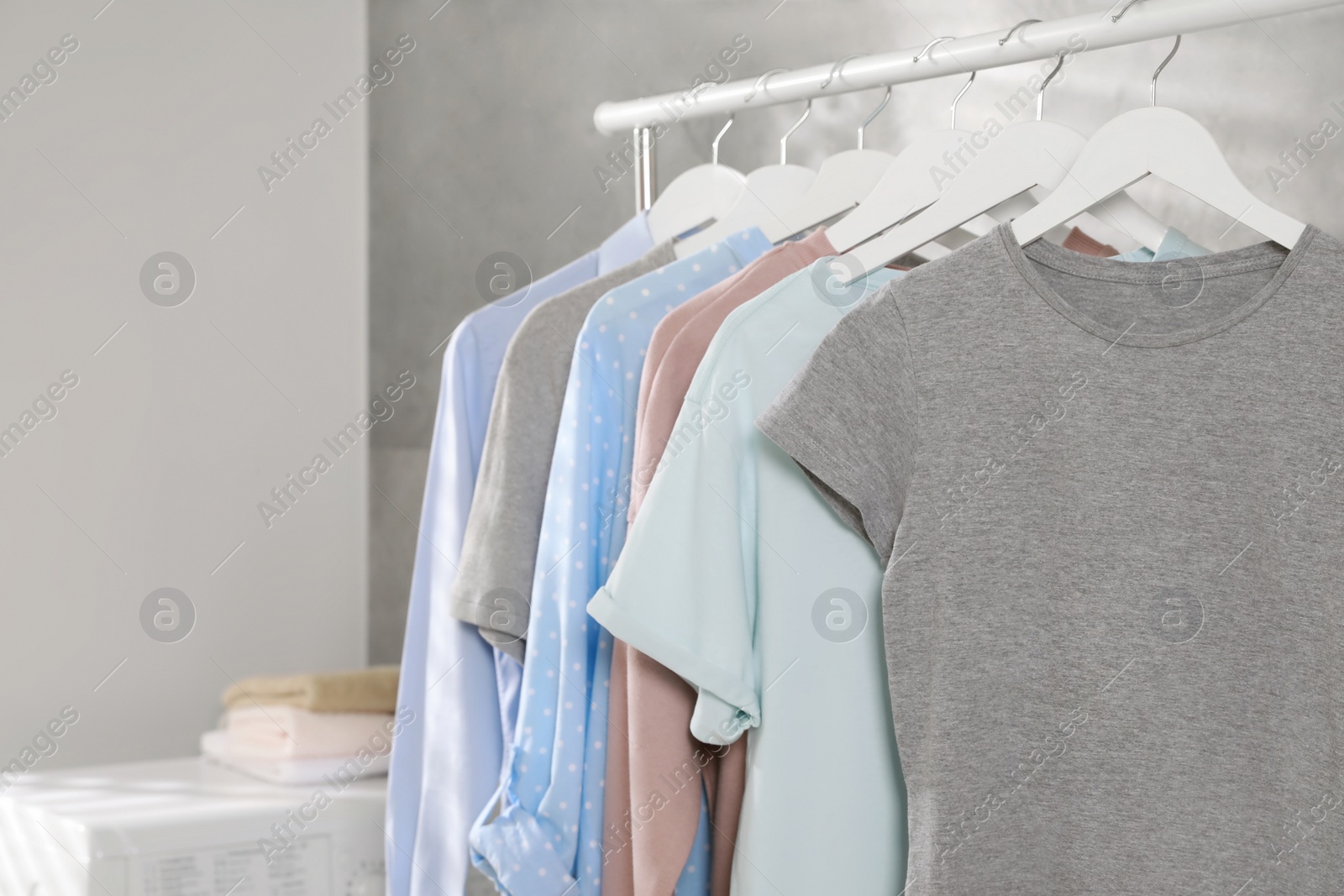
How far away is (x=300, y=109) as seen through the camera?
2186mm

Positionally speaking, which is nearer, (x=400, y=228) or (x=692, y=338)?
(x=692, y=338)

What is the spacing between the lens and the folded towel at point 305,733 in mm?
1606

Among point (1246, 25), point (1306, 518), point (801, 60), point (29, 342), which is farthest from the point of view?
point (29, 342)

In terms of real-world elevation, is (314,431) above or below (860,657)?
above

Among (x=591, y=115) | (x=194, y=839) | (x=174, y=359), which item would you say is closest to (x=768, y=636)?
(x=194, y=839)

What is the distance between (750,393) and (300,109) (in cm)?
158

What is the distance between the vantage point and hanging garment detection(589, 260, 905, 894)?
0.88 meters

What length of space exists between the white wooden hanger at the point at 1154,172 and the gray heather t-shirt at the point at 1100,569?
5 centimetres

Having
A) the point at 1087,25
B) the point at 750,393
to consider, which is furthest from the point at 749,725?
the point at 1087,25

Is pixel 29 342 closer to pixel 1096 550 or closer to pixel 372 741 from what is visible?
pixel 372 741

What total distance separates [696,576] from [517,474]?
0.26 m

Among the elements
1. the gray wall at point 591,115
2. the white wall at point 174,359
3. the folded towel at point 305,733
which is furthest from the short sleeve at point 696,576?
the white wall at point 174,359

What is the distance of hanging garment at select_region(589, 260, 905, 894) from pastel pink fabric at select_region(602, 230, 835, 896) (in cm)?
5

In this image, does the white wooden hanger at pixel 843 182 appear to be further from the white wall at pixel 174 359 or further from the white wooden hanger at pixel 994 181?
the white wall at pixel 174 359
